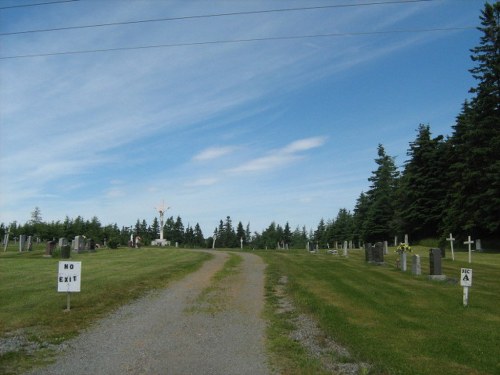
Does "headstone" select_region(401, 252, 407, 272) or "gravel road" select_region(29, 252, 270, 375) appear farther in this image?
"headstone" select_region(401, 252, 407, 272)

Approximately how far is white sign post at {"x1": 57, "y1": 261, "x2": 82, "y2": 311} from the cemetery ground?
1.82ft

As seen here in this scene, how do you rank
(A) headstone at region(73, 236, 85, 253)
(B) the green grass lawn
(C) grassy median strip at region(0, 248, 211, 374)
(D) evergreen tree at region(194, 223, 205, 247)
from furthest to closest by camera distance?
(D) evergreen tree at region(194, 223, 205, 247) → (A) headstone at region(73, 236, 85, 253) → (C) grassy median strip at region(0, 248, 211, 374) → (B) the green grass lawn

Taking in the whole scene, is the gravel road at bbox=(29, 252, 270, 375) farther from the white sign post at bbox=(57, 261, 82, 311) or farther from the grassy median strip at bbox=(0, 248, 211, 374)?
the white sign post at bbox=(57, 261, 82, 311)

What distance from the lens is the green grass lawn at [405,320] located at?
→ 7.89 metres

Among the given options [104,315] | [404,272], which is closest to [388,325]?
[104,315]

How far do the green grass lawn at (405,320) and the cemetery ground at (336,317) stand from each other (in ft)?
0.07

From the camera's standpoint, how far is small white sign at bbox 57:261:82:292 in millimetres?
12359

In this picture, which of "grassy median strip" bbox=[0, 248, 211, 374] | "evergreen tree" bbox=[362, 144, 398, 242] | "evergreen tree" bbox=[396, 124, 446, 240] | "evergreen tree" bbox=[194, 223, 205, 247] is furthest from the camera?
"evergreen tree" bbox=[194, 223, 205, 247]

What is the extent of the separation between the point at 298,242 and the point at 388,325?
162 meters

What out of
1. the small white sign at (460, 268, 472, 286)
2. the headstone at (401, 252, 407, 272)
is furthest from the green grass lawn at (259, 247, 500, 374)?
the headstone at (401, 252, 407, 272)

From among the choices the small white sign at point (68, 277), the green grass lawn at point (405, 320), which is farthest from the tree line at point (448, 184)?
the small white sign at point (68, 277)

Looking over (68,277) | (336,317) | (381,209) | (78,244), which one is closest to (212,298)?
(68,277)

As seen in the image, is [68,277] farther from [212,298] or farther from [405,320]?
[405,320]

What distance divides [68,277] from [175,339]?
4.54 m
